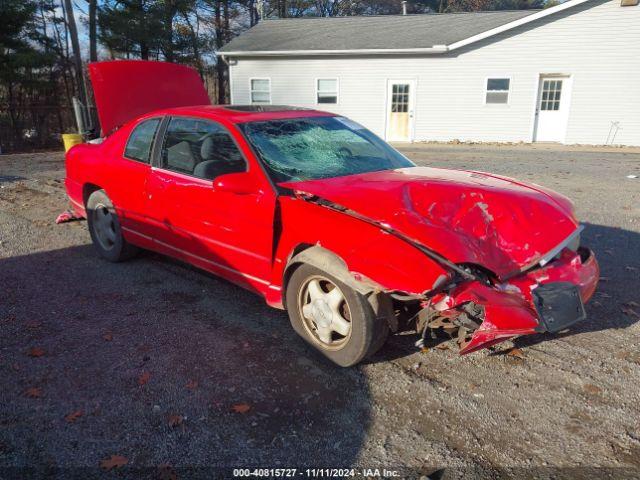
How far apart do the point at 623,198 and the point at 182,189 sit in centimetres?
744

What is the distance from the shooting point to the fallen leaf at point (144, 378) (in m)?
3.10

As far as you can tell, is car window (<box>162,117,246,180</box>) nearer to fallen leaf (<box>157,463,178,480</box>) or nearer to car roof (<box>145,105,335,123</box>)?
car roof (<box>145,105,335,123</box>)

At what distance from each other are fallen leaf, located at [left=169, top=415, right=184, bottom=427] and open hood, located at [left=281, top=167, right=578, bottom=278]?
5.21ft

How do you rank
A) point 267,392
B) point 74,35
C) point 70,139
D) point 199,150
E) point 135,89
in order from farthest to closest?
point 74,35 → point 70,139 → point 135,89 → point 199,150 → point 267,392

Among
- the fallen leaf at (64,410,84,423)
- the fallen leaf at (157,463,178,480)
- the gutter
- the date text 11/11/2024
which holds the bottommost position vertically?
the date text 11/11/2024

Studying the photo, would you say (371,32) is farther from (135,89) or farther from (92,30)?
(135,89)

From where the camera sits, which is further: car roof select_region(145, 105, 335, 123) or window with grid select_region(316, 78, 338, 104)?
window with grid select_region(316, 78, 338, 104)

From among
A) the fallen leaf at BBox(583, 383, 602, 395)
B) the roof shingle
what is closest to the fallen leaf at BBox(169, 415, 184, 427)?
the fallen leaf at BBox(583, 383, 602, 395)

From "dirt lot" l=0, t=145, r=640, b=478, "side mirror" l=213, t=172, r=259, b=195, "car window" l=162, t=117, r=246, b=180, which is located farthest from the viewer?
"car window" l=162, t=117, r=246, b=180

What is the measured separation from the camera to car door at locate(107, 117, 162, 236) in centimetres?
465

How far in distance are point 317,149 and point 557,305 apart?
2153 millimetres

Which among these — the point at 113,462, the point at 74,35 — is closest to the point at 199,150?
the point at 113,462

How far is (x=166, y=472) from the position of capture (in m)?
2.37

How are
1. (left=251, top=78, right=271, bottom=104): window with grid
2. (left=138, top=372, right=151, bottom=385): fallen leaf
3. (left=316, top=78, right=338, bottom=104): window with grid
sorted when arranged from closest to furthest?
(left=138, top=372, right=151, bottom=385): fallen leaf
(left=316, top=78, right=338, bottom=104): window with grid
(left=251, top=78, right=271, bottom=104): window with grid
